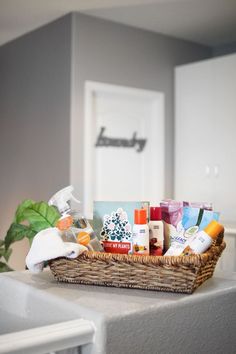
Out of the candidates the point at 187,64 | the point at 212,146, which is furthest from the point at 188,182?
the point at 187,64

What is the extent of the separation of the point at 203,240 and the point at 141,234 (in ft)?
0.44

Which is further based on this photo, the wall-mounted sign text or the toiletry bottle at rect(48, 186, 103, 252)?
the wall-mounted sign text

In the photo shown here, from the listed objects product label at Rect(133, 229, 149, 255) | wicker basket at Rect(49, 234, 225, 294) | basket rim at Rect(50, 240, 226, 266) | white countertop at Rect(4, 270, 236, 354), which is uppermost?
product label at Rect(133, 229, 149, 255)

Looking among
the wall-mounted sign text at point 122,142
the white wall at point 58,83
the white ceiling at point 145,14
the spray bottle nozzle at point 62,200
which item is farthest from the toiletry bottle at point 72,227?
the wall-mounted sign text at point 122,142

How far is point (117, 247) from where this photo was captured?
106cm

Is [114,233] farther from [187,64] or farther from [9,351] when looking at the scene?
[187,64]

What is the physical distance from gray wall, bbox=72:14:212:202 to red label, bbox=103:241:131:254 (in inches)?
93.7

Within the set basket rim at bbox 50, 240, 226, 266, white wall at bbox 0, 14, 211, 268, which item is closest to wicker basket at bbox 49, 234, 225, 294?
basket rim at bbox 50, 240, 226, 266

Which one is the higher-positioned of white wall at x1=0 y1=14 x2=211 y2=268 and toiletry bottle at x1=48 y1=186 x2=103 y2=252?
white wall at x1=0 y1=14 x2=211 y2=268

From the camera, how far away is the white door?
11.7ft

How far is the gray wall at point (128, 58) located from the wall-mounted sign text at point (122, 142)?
22cm

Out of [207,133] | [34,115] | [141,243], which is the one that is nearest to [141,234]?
[141,243]

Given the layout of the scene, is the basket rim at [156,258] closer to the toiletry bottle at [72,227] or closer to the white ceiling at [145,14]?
the toiletry bottle at [72,227]

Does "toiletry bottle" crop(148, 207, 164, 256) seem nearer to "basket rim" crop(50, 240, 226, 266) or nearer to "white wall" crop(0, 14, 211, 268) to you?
"basket rim" crop(50, 240, 226, 266)
